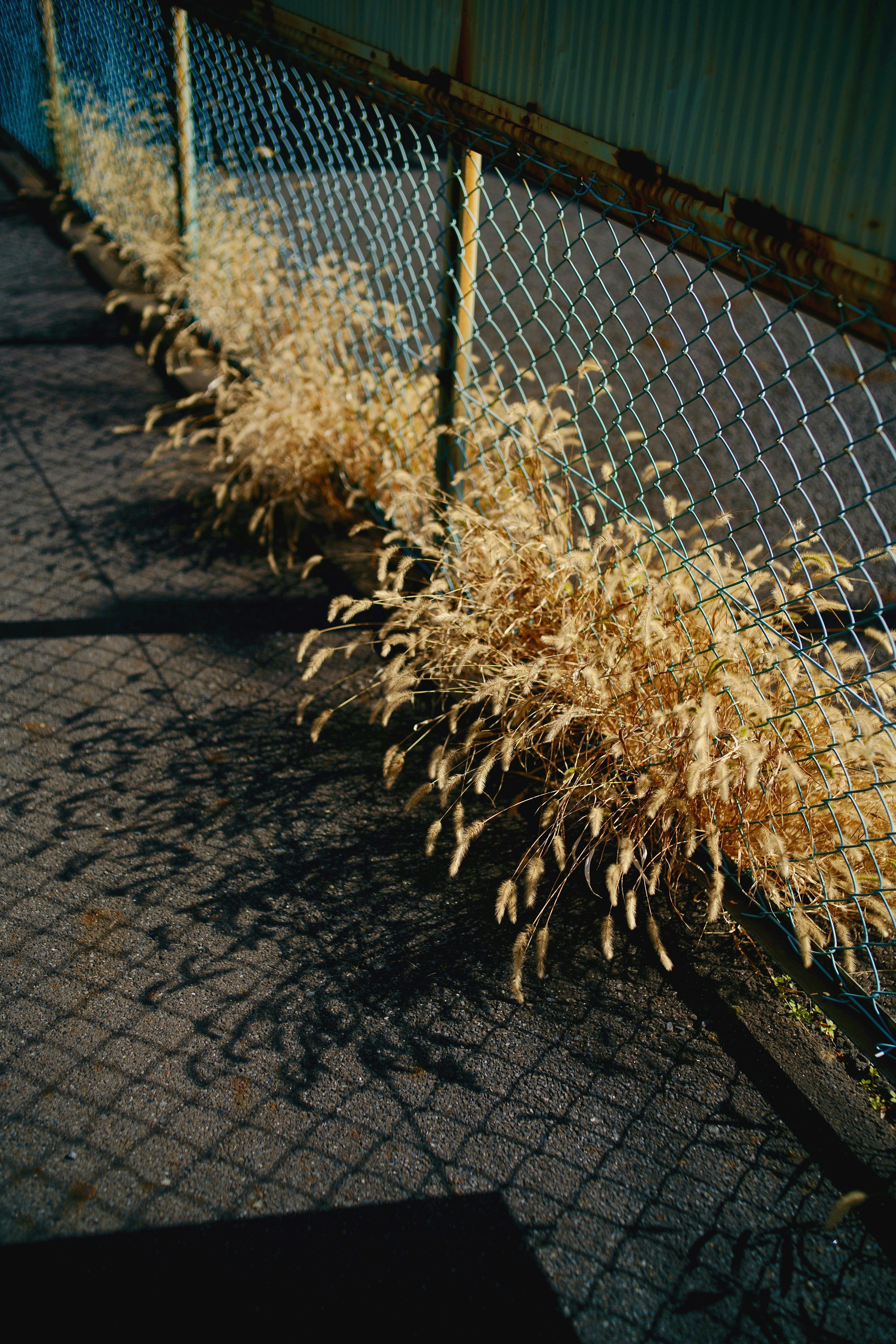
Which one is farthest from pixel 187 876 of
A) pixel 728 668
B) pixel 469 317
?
pixel 469 317

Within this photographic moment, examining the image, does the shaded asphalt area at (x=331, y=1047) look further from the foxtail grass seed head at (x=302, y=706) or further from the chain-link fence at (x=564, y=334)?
the chain-link fence at (x=564, y=334)

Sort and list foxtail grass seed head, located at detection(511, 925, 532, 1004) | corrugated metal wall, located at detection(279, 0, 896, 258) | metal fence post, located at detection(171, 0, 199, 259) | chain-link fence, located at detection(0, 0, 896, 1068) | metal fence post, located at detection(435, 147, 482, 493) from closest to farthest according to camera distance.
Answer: corrugated metal wall, located at detection(279, 0, 896, 258) → foxtail grass seed head, located at detection(511, 925, 532, 1004) → chain-link fence, located at detection(0, 0, 896, 1068) → metal fence post, located at detection(435, 147, 482, 493) → metal fence post, located at detection(171, 0, 199, 259)

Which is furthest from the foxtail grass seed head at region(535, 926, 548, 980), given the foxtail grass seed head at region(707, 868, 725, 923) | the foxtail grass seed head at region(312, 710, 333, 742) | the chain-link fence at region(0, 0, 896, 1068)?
the foxtail grass seed head at region(312, 710, 333, 742)

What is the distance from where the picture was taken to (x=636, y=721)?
7.76ft

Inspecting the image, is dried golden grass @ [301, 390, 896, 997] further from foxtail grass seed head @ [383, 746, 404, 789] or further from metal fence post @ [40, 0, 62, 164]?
metal fence post @ [40, 0, 62, 164]

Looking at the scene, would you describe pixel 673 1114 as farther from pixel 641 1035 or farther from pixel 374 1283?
pixel 374 1283

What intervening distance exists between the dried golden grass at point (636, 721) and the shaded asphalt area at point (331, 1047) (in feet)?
0.58

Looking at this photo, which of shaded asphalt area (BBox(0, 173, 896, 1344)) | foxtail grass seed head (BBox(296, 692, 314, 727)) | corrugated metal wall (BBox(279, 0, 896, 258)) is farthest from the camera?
foxtail grass seed head (BBox(296, 692, 314, 727))

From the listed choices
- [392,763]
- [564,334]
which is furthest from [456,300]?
[392,763]

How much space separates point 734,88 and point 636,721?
1355mm

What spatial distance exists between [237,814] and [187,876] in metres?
0.24

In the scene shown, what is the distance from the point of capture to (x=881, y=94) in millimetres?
1482

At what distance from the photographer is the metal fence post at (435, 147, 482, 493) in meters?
2.65

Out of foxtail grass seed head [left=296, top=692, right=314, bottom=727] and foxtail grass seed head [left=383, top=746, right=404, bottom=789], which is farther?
foxtail grass seed head [left=296, top=692, right=314, bottom=727]
